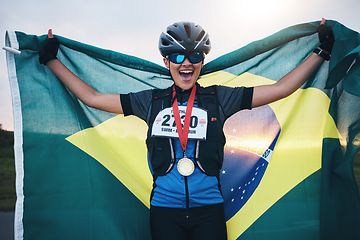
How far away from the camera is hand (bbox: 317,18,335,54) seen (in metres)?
2.60

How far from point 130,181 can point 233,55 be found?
1604 mm

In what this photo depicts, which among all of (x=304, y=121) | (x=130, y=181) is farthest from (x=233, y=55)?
(x=130, y=181)

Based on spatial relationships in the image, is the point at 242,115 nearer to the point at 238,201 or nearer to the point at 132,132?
the point at 238,201

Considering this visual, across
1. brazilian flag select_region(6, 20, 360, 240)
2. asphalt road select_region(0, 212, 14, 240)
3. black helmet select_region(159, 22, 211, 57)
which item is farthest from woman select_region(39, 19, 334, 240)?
asphalt road select_region(0, 212, 14, 240)

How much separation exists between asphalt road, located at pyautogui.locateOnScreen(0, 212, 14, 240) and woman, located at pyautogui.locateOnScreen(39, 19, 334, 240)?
13.5ft

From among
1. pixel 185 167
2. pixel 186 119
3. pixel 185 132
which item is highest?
pixel 186 119

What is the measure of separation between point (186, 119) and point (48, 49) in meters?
1.46

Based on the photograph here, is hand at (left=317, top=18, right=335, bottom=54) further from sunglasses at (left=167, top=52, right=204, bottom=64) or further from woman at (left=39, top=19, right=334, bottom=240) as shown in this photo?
sunglasses at (left=167, top=52, right=204, bottom=64)

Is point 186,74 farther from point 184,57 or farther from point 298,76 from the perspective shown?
point 298,76

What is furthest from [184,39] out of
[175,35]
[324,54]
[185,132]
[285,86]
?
[324,54]

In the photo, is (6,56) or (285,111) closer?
(6,56)

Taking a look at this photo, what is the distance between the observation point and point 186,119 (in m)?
2.32

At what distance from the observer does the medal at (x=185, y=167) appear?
218 centimetres

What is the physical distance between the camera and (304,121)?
2.94 m
